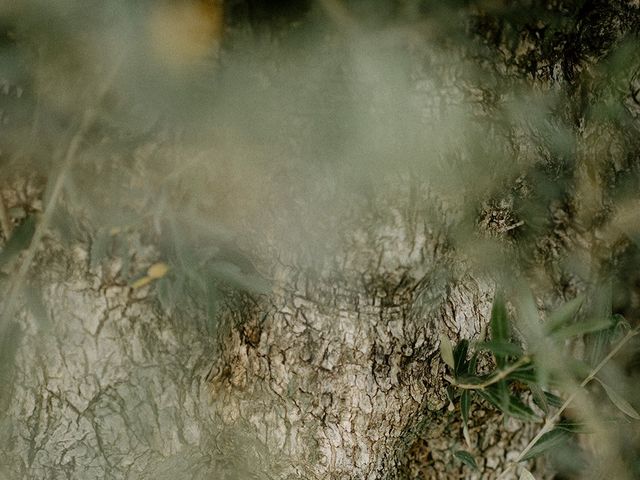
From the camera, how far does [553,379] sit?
919mm

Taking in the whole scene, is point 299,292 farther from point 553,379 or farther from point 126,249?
point 553,379

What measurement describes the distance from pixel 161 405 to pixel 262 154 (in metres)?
0.45

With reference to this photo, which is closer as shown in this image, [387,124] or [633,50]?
[387,124]

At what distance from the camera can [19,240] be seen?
91 centimetres

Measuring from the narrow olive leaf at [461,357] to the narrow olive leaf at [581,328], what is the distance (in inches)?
5.5

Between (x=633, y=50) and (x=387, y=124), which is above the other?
(x=633, y=50)

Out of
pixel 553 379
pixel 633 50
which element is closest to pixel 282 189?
pixel 553 379

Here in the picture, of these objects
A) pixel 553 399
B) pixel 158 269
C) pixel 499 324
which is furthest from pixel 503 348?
pixel 158 269

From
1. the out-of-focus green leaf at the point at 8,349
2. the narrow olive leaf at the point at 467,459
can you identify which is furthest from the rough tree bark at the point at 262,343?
the narrow olive leaf at the point at 467,459

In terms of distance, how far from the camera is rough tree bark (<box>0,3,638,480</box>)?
0.95 metres

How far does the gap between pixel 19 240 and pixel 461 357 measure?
28.4 inches

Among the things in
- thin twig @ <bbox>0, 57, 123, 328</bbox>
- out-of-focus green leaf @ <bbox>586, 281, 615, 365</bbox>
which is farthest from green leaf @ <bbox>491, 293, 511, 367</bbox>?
thin twig @ <bbox>0, 57, 123, 328</bbox>

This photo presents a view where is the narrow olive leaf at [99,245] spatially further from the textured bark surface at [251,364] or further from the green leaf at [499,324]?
the green leaf at [499,324]

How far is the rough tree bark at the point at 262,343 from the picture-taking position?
947 mm
